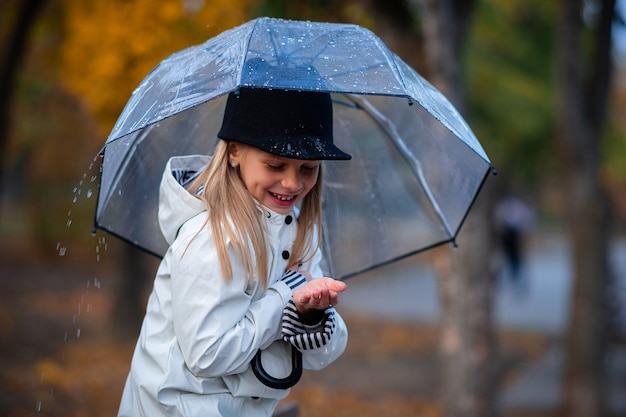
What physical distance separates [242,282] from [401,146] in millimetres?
1331

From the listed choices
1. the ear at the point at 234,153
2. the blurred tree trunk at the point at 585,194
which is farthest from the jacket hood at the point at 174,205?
the blurred tree trunk at the point at 585,194

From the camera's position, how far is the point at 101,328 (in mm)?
12484

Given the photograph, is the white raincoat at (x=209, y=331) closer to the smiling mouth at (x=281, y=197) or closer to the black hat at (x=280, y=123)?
the smiling mouth at (x=281, y=197)

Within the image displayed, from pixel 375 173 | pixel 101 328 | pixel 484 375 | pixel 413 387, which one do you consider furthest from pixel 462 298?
pixel 101 328

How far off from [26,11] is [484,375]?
5.34m

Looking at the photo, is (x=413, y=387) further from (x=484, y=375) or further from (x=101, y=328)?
(x=101, y=328)

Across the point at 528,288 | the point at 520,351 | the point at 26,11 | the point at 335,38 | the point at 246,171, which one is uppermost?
the point at 335,38

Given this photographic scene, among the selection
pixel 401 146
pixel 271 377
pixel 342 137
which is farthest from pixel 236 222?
pixel 401 146

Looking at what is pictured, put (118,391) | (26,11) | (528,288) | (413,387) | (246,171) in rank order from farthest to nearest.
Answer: (528,288), (413,387), (118,391), (26,11), (246,171)

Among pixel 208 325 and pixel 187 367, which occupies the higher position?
pixel 208 325

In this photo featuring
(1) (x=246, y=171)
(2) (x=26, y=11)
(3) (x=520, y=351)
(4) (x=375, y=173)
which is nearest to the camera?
(1) (x=246, y=171)

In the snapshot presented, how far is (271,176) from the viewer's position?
251 cm

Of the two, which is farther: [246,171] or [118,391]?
[118,391]

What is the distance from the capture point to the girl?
7.62 feet
